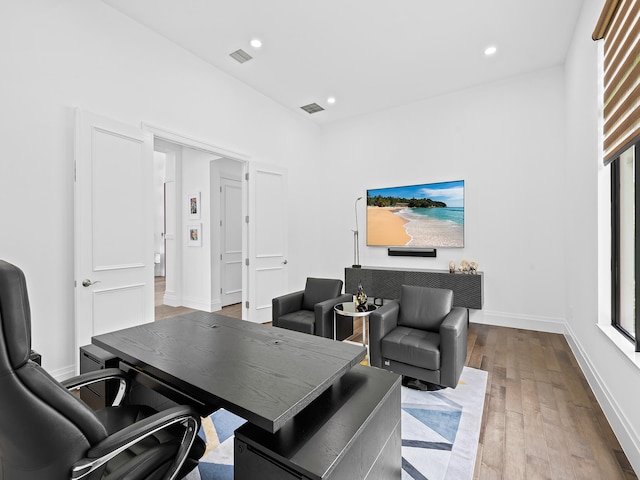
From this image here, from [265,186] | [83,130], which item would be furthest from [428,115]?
[83,130]

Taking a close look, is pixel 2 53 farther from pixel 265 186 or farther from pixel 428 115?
pixel 428 115

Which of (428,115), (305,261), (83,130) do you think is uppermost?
(428,115)

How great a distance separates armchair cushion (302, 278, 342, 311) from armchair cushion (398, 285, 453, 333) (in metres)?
0.89

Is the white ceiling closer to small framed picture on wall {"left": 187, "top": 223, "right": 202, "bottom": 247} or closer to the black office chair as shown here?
small framed picture on wall {"left": 187, "top": 223, "right": 202, "bottom": 247}

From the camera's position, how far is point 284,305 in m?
3.70

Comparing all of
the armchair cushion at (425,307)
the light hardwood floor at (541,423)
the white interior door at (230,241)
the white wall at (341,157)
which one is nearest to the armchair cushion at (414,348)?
the armchair cushion at (425,307)

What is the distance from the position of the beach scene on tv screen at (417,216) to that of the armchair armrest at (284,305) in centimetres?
205

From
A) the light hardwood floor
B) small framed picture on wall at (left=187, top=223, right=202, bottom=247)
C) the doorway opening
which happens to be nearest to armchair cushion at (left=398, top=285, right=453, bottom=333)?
the light hardwood floor

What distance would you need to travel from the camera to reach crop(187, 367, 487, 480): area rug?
175cm

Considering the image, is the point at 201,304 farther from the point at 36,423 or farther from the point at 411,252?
the point at 36,423

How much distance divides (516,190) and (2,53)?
5.53 m

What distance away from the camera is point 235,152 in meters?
4.34

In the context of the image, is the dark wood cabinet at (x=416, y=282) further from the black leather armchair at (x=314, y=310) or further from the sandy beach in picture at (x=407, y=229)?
the black leather armchair at (x=314, y=310)

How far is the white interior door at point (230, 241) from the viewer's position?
6020mm
